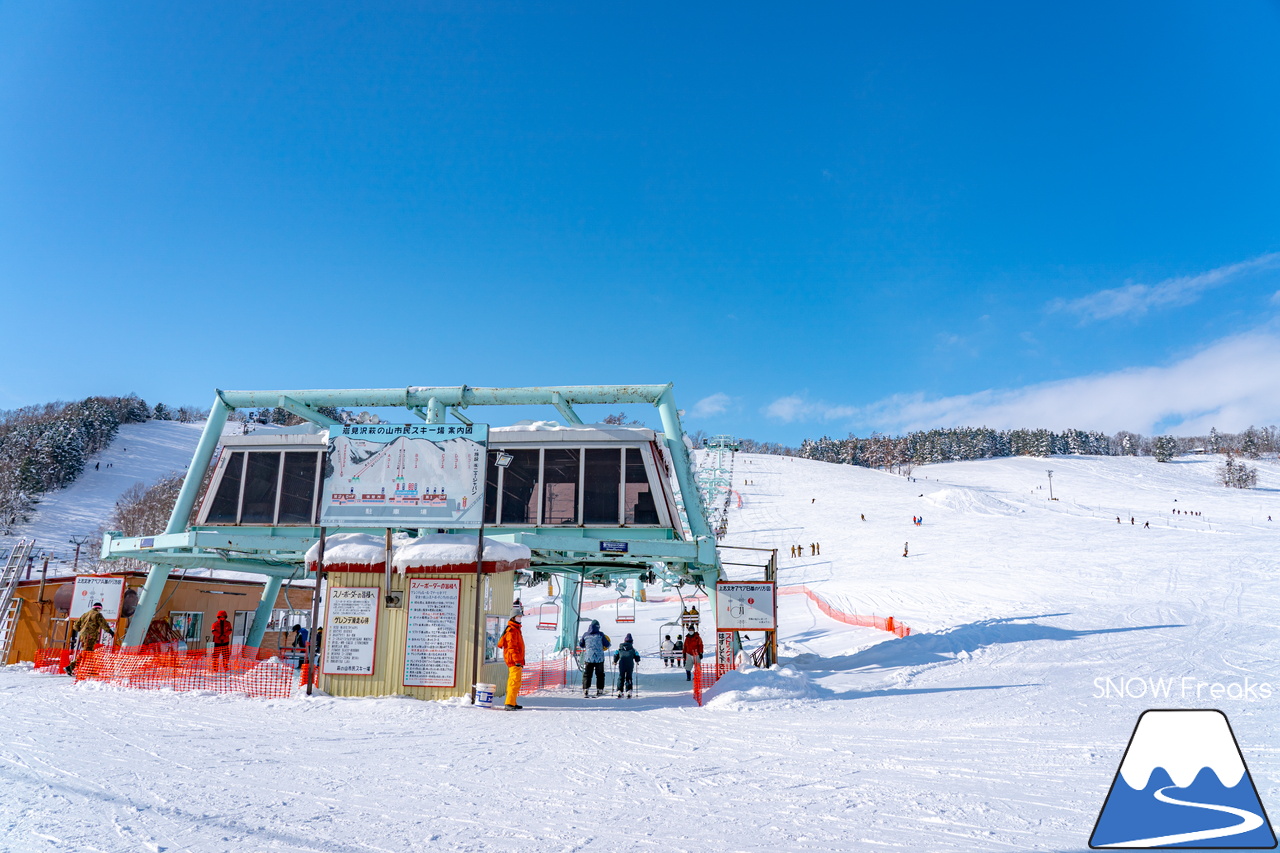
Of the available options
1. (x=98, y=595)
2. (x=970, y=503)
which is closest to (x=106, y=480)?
(x=98, y=595)

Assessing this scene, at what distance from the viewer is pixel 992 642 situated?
22.1 m

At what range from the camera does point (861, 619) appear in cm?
3177

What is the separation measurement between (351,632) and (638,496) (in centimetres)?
804

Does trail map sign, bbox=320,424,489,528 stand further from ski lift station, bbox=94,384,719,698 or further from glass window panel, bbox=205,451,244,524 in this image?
glass window panel, bbox=205,451,244,524

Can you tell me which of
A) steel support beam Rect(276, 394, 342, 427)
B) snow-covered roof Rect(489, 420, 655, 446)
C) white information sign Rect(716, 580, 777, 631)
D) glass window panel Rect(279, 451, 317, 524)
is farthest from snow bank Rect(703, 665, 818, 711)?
steel support beam Rect(276, 394, 342, 427)

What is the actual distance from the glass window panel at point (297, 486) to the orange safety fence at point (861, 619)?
20.3 meters

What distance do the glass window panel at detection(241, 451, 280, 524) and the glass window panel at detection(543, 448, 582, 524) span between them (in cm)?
789

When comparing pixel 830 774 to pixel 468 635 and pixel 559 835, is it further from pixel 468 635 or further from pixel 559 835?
pixel 468 635

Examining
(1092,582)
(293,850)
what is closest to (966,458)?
(1092,582)

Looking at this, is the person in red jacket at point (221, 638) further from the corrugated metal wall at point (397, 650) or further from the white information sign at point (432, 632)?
the white information sign at point (432, 632)

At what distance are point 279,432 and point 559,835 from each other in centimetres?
1845

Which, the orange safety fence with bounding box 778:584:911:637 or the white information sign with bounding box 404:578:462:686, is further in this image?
the orange safety fence with bounding box 778:584:911:637

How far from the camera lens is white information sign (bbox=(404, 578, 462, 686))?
1366cm

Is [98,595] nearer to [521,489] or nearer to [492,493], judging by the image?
[492,493]
